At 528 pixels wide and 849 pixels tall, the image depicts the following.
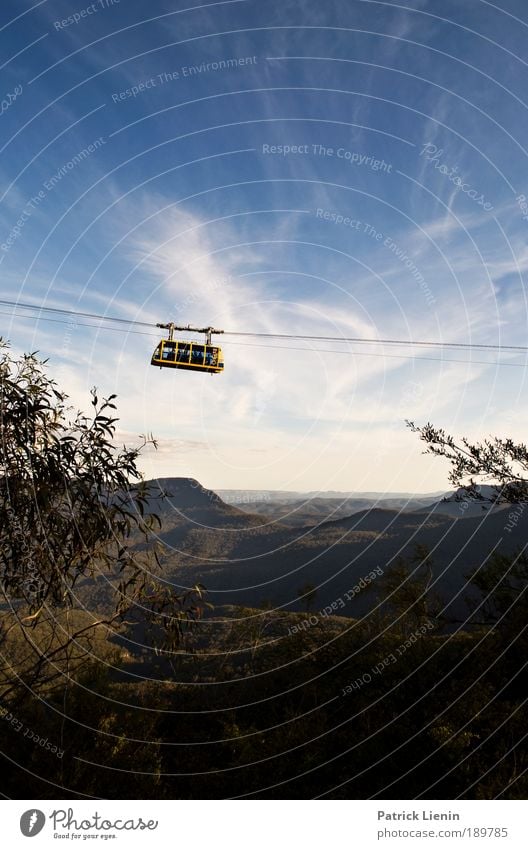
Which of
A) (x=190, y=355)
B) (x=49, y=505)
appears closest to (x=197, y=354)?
(x=190, y=355)

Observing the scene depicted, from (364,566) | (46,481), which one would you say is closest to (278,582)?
(364,566)

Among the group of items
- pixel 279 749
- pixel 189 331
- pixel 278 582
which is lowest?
pixel 278 582

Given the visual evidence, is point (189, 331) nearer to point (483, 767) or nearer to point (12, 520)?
point (12, 520)

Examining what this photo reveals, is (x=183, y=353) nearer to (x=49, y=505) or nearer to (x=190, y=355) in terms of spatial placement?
(x=190, y=355)

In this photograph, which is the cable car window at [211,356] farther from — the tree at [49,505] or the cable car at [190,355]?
the tree at [49,505]

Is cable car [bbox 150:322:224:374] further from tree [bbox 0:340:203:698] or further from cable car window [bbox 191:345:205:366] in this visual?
tree [bbox 0:340:203:698]

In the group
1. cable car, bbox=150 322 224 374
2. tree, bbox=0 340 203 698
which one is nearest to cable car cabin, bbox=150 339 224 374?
cable car, bbox=150 322 224 374

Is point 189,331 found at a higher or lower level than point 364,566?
higher

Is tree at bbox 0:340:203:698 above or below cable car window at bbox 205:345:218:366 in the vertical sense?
below
